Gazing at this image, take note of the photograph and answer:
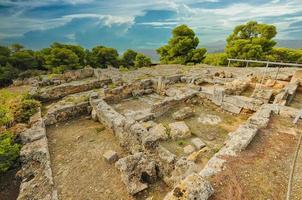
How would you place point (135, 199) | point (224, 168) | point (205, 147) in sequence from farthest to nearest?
point (205, 147)
point (135, 199)
point (224, 168)

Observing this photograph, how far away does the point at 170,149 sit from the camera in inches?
257

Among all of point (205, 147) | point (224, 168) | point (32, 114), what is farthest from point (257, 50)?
point (32, 114)

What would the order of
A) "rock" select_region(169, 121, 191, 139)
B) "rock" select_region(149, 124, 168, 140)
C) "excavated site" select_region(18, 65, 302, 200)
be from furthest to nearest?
"rock" select_region(169, 121, 191, 139) → "rock" select_region(149, 124, 168, 140) → "excavated site" select_region(18, 65, 302, 200)

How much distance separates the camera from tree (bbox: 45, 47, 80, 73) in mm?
20688

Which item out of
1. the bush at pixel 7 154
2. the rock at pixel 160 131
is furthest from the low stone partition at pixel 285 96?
Result: the bush at pixel 7 154

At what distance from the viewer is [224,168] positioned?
13.5 ft

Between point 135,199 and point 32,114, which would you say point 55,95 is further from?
point 135,199

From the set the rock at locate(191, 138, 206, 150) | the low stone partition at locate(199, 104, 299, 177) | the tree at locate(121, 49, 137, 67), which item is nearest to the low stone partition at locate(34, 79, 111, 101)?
the rock at locate(191, 138, 206, 150)

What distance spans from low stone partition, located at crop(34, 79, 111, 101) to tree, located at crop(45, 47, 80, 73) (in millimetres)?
8448

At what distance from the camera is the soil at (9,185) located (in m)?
4.86

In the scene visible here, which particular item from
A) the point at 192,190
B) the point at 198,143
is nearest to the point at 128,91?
the point at 198,143

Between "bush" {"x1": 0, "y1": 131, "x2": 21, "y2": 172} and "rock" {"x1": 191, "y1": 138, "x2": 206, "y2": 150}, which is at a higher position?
"bush" {"x1": 0, "y1": 131, "x2": 21, "y2": 172}

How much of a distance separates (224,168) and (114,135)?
15.6ft

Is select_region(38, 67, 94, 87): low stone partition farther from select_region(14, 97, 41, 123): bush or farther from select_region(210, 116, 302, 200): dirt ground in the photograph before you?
select_region(210, 116, 302, 200): dirt ground
